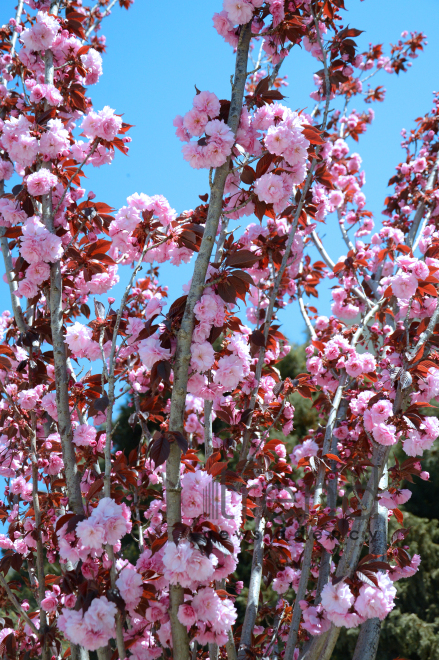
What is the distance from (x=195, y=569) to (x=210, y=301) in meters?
0.85

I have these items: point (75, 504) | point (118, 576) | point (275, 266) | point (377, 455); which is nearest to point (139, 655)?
point (118, 576)

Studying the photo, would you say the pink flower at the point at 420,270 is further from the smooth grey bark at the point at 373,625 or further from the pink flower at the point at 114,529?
the pink flower at the point at 114,529

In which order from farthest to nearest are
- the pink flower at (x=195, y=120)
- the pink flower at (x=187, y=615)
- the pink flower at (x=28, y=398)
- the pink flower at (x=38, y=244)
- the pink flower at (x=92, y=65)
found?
the pink flower at (x=92, y=65)
the pink flower at (x=28, y=398)
the pink flower at (x=38, y=244)
the pink flower at (x=195, y=120)
the pink flower at (x=187, y=615)

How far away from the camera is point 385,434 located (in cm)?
223

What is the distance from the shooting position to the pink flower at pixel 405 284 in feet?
7.86

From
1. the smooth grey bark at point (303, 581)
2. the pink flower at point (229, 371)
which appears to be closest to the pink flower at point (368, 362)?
the smooth grey bark at point (303, 581)

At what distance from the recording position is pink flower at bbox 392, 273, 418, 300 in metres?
2.40

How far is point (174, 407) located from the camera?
1.85 meters

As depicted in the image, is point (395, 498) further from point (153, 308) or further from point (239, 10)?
point (239, 10)

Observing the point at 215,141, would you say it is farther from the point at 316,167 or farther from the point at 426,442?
the point at 426,442

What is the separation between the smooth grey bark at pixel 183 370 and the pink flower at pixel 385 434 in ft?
2.87

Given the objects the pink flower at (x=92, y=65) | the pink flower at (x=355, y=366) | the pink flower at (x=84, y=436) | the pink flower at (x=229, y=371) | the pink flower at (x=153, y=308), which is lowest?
the pink flower at (x=84, y=436)

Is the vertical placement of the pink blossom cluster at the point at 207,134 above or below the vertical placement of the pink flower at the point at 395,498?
above

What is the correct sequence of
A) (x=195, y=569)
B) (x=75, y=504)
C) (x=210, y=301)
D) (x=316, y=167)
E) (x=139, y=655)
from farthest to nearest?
(x=316, y=167) → (x=75, y=504) → (x=139, y=655) → (x=210, y=301) → (x=195, y=569)
